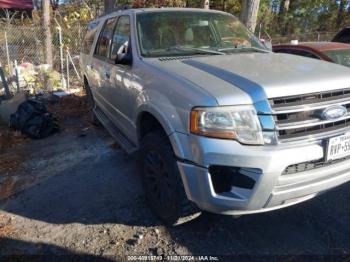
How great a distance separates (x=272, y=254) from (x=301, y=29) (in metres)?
25.2

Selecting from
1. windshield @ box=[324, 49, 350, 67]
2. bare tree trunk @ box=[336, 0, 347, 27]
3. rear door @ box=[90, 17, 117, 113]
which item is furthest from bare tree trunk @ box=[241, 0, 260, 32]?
bare tree trunk @ box=[336, 0, 347, 27]

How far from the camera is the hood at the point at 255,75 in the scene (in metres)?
2.59

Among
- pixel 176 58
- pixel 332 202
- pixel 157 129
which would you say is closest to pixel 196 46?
pixel 176 58

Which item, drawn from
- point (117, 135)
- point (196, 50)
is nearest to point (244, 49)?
point (196, 50)

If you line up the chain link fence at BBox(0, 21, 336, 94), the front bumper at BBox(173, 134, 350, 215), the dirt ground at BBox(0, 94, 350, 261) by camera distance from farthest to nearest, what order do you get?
the chain link fence at BBox(0, 21, 336, 94), the dirt ground at BBox(0, 94, 350, 261), the front bumper at BBox(173, 134, 350, 215)

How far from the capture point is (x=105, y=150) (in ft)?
17.6

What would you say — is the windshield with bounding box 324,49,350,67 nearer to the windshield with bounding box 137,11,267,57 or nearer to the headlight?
the windshield with bounding box 137,11,267,57

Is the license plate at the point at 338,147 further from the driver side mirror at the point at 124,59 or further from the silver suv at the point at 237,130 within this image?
the driver side mirror at the point at 124,59

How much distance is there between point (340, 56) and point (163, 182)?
14.2 feet

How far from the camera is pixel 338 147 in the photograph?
2750 mm

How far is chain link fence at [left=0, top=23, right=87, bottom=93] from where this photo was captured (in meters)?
9.55

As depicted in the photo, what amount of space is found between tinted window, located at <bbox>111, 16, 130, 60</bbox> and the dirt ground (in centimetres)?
148

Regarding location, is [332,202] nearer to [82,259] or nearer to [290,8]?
[82,259]

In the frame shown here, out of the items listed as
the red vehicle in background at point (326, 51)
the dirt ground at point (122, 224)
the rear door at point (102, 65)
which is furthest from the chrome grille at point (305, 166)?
the red vehicle in background at point (326, 51)
